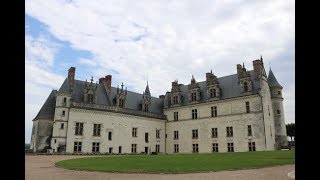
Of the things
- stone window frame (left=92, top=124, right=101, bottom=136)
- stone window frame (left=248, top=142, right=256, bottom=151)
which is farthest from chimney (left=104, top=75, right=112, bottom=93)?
stone window frame (left=248, top=142, right=256, bottom=151)

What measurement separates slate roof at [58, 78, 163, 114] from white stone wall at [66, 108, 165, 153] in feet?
7.43

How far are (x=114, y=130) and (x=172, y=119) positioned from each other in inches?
420

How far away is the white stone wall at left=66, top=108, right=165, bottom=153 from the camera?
3491cm

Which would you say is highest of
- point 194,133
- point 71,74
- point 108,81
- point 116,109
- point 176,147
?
point 71,74

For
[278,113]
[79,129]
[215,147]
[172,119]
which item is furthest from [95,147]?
[278,113]

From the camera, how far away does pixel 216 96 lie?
130 feet

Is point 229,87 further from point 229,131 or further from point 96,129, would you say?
point 96,129

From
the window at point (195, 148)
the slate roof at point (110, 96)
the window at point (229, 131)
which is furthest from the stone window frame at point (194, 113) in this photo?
the slate roof at point (110, 96)

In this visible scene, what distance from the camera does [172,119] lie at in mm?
44781

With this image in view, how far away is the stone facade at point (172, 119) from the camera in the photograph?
114 ft
